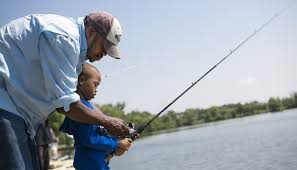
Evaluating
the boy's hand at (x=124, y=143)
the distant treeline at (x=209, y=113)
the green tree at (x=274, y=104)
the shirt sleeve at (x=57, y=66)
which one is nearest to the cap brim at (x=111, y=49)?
the shirt sleeve at (x=57, y=66)

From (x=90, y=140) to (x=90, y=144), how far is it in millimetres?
29

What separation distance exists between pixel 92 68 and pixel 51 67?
41.9 inches

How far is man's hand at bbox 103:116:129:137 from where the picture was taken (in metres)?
2.54

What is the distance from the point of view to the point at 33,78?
232 cm

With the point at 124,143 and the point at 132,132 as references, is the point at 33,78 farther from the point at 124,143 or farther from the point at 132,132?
the point at 124,143

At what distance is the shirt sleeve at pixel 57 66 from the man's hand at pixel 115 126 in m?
0.32

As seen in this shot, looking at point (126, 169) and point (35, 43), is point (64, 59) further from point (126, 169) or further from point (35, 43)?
point (126, 169)

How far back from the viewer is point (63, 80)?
7.39 ft

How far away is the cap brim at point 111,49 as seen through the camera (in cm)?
257

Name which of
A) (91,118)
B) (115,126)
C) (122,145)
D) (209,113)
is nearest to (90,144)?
(122,145)

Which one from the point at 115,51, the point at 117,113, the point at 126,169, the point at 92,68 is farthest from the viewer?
the point at 117,113

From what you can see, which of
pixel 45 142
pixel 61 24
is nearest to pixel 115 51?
pixel 61 24

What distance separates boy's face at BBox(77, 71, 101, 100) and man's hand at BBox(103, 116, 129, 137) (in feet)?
2.29

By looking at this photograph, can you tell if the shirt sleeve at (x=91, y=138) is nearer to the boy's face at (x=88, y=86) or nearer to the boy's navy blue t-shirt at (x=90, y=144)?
the boy's navy blue t-shirt at (x=90, y=144)
